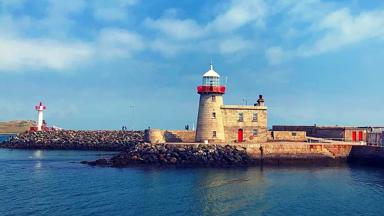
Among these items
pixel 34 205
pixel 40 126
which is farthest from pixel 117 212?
pixel 40 126

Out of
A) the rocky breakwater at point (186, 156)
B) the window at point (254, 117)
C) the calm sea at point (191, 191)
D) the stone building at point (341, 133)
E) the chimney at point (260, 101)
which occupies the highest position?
the chimney at point (260, 101)

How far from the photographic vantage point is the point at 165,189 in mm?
28312

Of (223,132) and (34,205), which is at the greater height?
(223,132)

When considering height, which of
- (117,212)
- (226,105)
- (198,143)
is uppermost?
(226,105)

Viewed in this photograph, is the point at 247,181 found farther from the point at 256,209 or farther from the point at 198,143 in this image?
the point at 198,143

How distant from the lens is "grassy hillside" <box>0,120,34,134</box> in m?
153

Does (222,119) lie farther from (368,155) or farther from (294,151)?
(368,155)

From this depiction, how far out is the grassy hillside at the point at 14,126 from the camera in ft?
501

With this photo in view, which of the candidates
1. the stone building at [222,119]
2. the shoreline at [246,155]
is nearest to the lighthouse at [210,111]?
the stone building at [222,119]

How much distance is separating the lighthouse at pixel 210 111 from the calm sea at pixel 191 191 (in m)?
6.79

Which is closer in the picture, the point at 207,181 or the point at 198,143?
the point at 207,181

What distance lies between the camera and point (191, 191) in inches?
1099

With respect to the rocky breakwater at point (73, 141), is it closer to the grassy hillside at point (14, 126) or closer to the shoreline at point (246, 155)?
the shoreline at point (246, 155)

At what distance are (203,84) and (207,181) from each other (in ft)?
45.9
